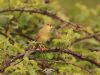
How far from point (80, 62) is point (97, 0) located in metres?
4.42

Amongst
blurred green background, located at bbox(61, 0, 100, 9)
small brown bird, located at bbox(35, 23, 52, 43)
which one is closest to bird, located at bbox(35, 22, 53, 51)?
small brown bird, located at bbox(35, 23, 52, 43)

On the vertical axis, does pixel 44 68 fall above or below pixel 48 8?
below

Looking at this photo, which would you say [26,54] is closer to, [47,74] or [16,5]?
[47,74]

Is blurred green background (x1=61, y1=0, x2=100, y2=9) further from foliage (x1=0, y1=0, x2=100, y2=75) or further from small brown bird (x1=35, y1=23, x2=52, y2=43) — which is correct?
small brown bird (x1=35, y1=23, x2=52, y2=43)

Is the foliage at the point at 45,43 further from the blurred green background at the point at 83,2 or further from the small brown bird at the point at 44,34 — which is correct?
the blurred green background at the point at 83,2

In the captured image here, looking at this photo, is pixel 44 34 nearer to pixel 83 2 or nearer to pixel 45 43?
pixel 45 43

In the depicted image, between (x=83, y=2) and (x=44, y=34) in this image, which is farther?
(x=83, y=2)

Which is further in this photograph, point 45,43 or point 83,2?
point 83,2

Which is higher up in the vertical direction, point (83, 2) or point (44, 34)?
point (44, 34)

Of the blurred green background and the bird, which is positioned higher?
the bird

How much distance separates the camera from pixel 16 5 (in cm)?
212

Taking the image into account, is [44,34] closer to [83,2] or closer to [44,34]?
[44,34]

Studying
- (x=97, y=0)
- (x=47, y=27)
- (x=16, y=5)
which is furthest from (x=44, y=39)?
(x=97, y=0)

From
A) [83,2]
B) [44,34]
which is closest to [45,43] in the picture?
[44,34]
